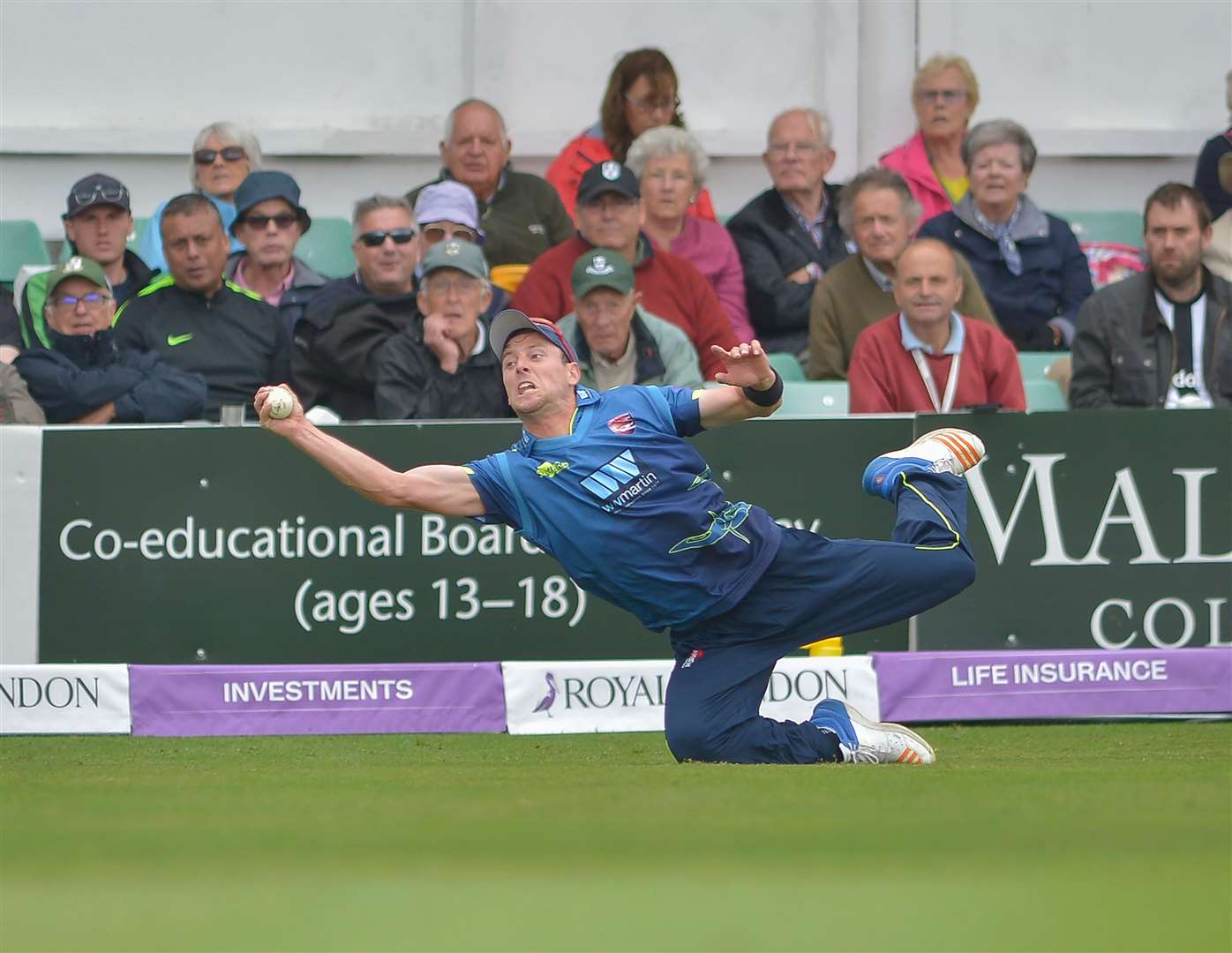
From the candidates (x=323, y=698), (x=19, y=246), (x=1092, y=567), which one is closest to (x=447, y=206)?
(x=19, y=246)

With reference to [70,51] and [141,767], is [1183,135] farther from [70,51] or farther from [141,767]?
[141,767]

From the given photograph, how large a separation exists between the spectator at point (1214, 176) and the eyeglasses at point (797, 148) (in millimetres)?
2309

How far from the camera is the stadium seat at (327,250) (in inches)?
461

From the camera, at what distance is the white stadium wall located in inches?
501

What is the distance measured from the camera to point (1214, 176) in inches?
448

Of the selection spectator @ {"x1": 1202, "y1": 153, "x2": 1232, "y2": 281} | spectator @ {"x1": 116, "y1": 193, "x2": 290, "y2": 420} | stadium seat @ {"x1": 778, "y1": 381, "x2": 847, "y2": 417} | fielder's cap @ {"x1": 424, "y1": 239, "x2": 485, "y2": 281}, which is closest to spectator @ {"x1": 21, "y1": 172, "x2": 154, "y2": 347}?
spectator @ {"x1": 116, "y1": 193, "x2": 290, "y2": 420}

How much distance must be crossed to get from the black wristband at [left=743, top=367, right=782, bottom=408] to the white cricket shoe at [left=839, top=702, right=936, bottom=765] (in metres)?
1.30

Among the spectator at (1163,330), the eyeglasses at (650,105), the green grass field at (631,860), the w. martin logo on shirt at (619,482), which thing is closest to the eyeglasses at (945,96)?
the eyeglasses at (650,105)

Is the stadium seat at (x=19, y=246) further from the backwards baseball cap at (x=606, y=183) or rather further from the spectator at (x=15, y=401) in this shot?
the backwards baseball cap at (x=606, y=183)

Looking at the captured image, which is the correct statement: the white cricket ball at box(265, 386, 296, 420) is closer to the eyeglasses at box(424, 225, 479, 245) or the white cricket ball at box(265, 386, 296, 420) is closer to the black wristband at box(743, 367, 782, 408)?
the black wristband at box(743, 367, 782, 408)

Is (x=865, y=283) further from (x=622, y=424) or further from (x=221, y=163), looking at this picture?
(x=622, y=424)

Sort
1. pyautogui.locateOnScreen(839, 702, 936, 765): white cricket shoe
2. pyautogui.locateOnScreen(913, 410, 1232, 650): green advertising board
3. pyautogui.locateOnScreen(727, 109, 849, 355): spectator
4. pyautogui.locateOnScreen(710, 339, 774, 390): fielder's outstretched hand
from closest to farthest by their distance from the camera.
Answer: pyautogui.locateOnScreen(710, 339, 774, 390): fielder's outstretched hand → pyautogui.locateOnScreen(839, 702, 936, 765): white cricket shoe → pyautogui.locateOnScreen(913, 410, 1232, 650): green advertising board → pyautogui.locateOnScreen(727, 109, 849, 355): spectator

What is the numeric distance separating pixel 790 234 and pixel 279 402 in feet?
17.6

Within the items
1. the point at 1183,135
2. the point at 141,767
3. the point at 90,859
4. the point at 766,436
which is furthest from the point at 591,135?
the point at 90,859
